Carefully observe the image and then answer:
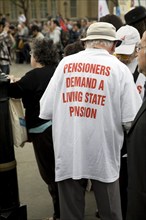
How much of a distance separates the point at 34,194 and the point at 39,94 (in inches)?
55.1

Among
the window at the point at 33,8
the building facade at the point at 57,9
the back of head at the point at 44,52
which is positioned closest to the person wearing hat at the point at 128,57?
the back of head at the point at 44,52

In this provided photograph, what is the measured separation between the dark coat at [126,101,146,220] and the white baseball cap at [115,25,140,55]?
Answer: 127cm

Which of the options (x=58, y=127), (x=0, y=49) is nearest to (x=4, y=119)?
(x=58, y=127)

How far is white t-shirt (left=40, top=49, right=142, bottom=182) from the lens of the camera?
2.34m

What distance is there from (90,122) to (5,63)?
6.53 meters

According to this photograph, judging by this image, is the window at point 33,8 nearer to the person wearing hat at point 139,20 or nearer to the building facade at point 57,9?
the building facade at point 57,9

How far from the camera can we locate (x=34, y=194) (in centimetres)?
387

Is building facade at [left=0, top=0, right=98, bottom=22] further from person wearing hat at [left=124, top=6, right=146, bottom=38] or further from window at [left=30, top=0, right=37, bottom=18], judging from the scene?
person wearing hat at [left=124, top=6, right=146, bottom=38]

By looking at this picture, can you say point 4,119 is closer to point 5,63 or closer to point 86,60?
point 86,60

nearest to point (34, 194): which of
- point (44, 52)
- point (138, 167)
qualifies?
point (44, 52)

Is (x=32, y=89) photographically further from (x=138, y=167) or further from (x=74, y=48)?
(x=138, y=167)

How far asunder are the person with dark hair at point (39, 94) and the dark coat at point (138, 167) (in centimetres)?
129

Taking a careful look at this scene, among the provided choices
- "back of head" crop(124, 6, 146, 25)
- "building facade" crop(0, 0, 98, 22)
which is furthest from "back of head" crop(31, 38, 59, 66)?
"building facade" crop(0, 0, 98, 22)

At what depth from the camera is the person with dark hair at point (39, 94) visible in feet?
9.55
